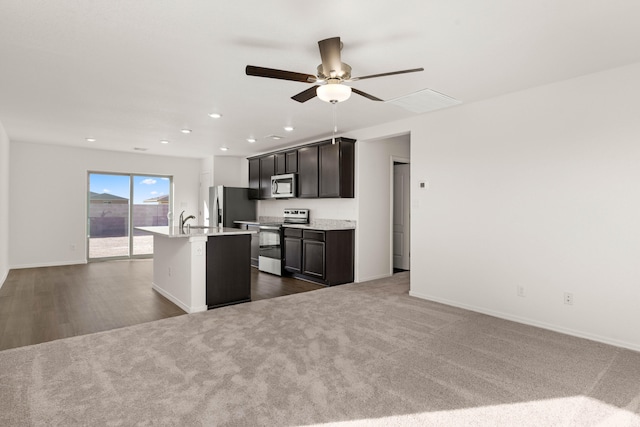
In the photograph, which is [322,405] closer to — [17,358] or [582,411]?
[582,411]

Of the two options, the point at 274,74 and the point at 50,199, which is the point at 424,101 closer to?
the point at 274,74

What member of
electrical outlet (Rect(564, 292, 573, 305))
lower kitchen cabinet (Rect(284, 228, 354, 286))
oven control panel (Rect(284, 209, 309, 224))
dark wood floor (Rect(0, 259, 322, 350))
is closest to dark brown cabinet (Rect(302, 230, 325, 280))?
lower kitchen cabinet (Rect(284, 228, 354, 286))

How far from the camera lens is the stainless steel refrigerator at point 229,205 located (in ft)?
25.1

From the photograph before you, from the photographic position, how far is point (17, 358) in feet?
9.04

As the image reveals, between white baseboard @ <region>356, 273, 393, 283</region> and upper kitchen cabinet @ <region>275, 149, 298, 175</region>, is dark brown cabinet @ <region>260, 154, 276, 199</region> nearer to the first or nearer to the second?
upper kitchen cabinet @ <region>275, 149, 298, 175</region>

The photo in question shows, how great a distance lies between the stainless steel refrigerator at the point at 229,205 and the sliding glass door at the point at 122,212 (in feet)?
4.87

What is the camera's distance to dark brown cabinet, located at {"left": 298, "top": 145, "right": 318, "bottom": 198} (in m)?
5.99

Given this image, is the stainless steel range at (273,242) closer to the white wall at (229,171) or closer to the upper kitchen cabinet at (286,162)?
the upper kitchen cabinet at (286,162)

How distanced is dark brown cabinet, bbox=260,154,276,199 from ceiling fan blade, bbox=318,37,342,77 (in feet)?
15.4

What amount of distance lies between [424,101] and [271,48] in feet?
6.62

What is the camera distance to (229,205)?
773 centimetres

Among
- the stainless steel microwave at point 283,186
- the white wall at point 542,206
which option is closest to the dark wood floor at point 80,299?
the stainless steel microwave at point 283,186

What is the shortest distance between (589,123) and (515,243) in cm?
134

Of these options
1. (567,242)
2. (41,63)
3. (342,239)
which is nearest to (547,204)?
(567,242)
